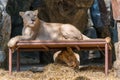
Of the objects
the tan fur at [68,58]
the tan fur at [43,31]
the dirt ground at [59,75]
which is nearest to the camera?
the dirt ground at [59,75]

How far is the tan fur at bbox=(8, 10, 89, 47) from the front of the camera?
24.3 ft

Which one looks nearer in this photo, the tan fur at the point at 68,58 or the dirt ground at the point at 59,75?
the dirt ground at the point at 59,75

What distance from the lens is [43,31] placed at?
25.1 ft

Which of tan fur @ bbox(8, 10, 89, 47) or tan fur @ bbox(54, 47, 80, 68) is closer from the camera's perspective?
tan fur @ bbox(8, 10, 89, 47)

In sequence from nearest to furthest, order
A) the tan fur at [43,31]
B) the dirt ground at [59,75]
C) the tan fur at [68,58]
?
the dirt ground at [59,75] → the tan fur at [43,31] → the tan fur at [68,58]

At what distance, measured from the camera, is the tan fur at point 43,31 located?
740cm

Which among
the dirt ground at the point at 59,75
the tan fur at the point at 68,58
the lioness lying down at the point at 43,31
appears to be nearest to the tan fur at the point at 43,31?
the lioness lying down at the point at 43,31

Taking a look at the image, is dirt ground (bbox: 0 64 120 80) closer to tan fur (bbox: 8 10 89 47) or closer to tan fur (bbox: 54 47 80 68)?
tan fur (bbox: 54 47 80 68)

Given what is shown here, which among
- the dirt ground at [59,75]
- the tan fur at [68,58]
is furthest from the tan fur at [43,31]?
the dirt ground at [59,75]

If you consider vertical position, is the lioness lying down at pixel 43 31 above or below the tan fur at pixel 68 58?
above

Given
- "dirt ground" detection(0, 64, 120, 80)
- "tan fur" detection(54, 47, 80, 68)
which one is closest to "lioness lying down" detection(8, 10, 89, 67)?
"tan fur" detection(54, 47, 80, 68)

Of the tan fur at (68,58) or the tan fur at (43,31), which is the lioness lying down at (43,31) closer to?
the tan fur at (43,31)

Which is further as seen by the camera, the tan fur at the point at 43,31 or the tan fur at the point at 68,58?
the tan fur at the point at 68,58

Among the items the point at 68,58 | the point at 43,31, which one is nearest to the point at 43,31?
the point at 43,31
